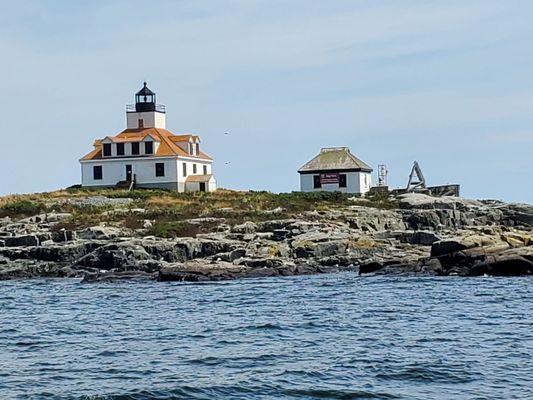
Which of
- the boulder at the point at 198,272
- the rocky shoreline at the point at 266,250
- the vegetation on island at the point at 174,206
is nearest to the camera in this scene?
the boulder at the point at 198,272

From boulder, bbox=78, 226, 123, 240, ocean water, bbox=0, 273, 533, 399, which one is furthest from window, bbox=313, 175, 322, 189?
ocean water, bbox=0, 273, 533, 399

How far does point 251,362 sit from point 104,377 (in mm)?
3191

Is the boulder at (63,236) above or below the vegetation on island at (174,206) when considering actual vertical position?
below

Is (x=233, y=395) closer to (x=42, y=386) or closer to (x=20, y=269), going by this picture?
(x=42, y=386)

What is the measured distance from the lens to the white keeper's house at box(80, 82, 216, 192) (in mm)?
75438

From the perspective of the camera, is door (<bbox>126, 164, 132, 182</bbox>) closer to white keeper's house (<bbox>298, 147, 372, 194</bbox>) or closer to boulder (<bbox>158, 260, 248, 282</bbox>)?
white keeper's house (<bbox>298, 147, 372, 194</bbox>)

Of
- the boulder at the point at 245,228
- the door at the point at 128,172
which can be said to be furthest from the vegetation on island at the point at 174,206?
the door at the point at 128,172

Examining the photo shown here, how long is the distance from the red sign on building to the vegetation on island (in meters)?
3.92

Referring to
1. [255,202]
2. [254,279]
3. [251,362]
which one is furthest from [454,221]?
[251,362]

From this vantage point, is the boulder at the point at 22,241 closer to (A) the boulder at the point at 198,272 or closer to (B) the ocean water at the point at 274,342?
(A) the boulder at the point at 198,272

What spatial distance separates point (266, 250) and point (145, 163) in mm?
31142

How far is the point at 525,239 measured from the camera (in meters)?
43.8

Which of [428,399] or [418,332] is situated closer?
[428,399]

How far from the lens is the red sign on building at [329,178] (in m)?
75.3
